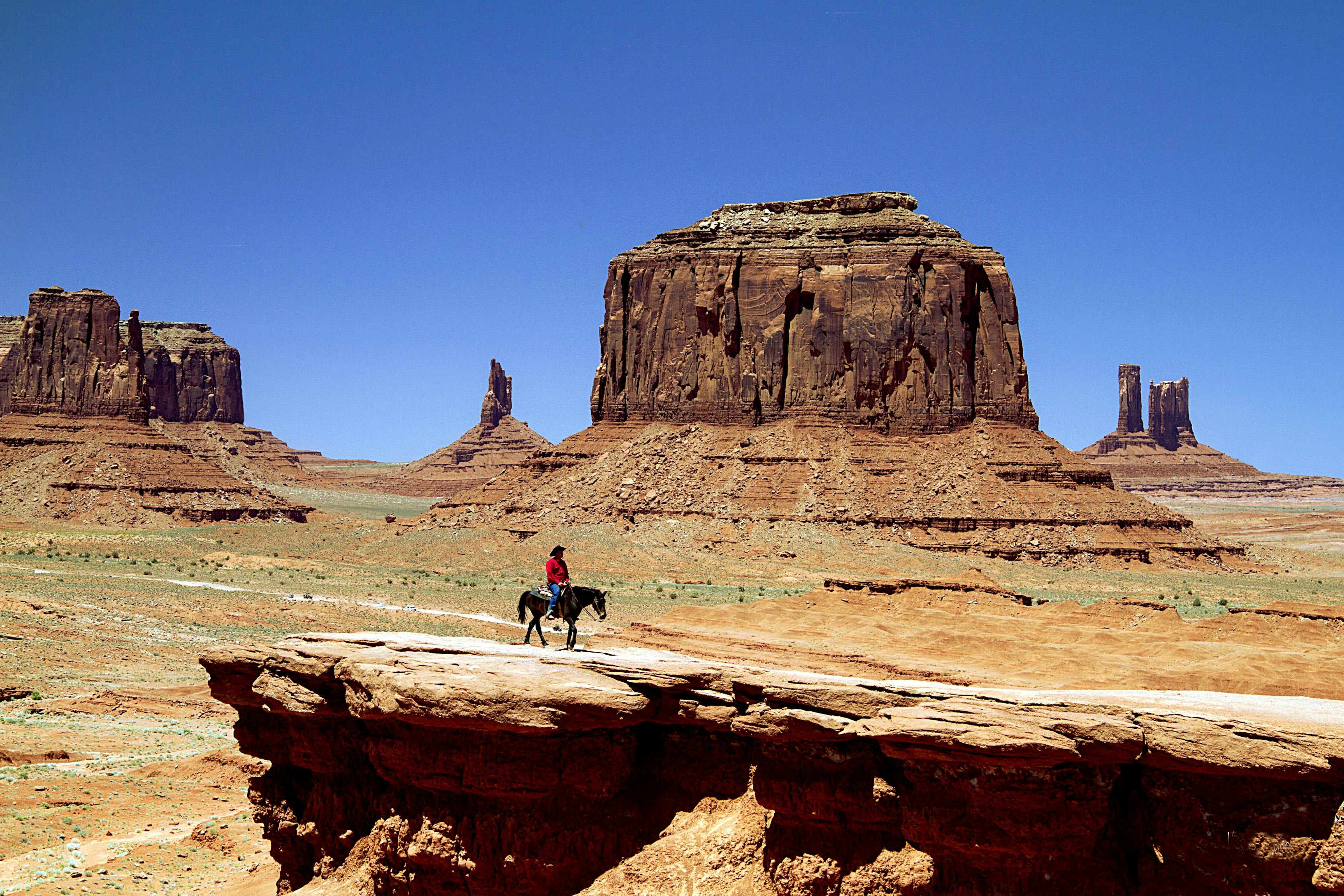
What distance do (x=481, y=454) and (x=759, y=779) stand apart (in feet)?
547

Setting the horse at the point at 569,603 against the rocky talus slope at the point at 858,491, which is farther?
the rocky talus slope at the point at 858,491

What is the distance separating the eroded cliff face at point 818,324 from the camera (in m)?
72.9

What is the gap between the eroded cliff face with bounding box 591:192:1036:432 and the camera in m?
72.9

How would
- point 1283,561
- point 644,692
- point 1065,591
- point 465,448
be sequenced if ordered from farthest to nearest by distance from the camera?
point 465,448
point 1283,561
point 1065,591
point 644,692

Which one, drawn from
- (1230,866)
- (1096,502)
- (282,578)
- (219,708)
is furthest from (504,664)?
(1096,502)

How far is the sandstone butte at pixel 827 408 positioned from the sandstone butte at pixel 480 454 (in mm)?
85213

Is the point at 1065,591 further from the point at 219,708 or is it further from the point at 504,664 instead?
the point at 504,664

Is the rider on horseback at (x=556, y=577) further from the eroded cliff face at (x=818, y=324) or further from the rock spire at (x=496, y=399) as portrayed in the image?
the rock spire at (x=496, y=399)

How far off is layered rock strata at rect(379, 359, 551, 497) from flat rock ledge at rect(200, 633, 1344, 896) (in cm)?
15062

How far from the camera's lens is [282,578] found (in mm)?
51438

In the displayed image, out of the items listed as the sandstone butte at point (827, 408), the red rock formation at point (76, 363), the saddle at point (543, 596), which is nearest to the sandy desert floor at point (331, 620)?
the sandstone butte at point (827, 408)

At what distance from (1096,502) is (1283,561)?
55.4 ft

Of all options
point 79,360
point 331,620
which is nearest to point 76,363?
point 79,360

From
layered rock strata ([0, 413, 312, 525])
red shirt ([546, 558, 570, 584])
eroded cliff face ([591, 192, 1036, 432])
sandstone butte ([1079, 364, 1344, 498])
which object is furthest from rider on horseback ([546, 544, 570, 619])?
sandstone butte ([1079, 364, 1344, 498])
